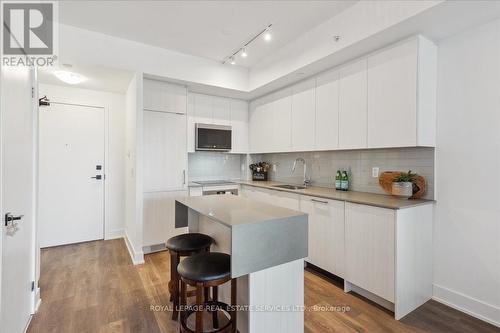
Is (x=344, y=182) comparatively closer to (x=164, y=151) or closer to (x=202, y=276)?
(x=202, y=276)

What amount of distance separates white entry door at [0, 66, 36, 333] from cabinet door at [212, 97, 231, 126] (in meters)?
2.54

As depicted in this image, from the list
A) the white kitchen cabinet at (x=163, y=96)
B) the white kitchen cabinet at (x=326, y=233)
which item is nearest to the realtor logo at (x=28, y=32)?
the white kitchen cabinet at (x=163, y=96)

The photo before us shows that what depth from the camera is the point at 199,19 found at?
8.82 feet

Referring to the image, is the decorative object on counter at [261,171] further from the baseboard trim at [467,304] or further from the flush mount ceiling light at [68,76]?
the flush mount ceiling light at [68,76]

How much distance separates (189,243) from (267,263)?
0.79 m

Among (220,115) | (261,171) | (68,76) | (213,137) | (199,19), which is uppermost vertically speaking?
(199,19)

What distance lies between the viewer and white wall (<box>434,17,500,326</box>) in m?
2.06

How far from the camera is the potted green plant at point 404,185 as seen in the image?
240 cm

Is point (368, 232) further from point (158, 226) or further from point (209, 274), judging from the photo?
point (158, 226)

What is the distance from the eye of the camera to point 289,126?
3.72m

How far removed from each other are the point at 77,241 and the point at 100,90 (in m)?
2.44

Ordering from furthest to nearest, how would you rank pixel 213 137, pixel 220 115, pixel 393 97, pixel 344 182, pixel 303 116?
1. pixel 220 115
2. pixel 213 137
3. pixel 303 116
4. pixel 344 182
5. pixel 393 97

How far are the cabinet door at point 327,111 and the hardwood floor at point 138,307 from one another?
62.9 inches

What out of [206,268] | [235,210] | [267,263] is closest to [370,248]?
[267,263]
